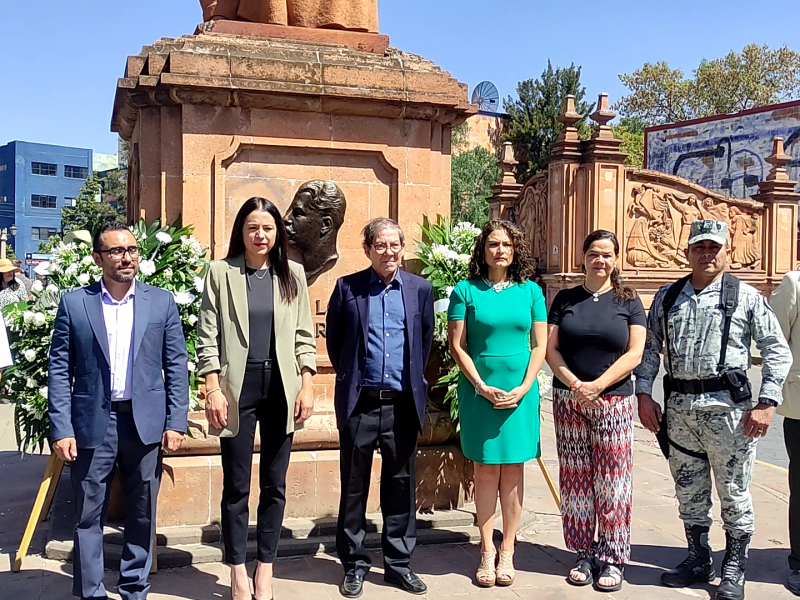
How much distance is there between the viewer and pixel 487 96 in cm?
5450

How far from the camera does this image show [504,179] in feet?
81.7

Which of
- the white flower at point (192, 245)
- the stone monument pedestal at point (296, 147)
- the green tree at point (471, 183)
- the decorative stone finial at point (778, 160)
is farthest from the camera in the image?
the green tree at point (471, 183)

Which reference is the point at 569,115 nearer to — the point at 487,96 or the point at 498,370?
the point at 498,370

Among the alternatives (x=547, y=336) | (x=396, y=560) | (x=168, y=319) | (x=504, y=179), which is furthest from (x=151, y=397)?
(x=504, y=179)

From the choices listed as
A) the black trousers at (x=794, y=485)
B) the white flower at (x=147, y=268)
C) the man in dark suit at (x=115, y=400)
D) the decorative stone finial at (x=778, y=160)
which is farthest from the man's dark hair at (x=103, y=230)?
the decorative stone finial at (x=778, y=160)

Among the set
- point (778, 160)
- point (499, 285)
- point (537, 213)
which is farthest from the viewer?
point (537, 213)

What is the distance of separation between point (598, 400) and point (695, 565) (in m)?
1.15

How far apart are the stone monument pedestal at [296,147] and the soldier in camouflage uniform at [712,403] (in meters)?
1.53

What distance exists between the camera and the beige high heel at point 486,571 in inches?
176

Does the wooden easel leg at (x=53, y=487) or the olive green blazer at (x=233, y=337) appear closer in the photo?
the olive green blazer at (x=233, y=337)

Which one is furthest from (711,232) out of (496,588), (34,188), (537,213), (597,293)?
(34,188)

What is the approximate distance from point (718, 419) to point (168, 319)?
2963 mm

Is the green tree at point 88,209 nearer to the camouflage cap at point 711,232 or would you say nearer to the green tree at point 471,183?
the green tree at point 471,183

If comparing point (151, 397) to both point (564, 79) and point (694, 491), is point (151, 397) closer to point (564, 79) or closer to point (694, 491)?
point (694, 491)
